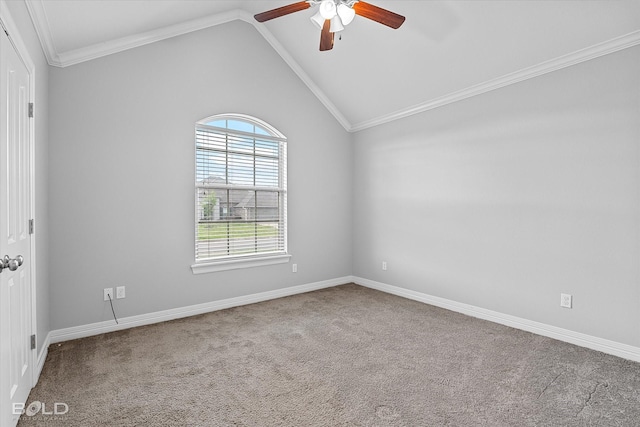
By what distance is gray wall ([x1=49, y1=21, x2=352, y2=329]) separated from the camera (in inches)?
117

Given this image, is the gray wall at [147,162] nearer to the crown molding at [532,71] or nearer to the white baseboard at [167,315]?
the white baseboard at [167,315]

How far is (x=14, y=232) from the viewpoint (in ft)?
6.10

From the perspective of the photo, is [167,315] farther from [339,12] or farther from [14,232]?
[339,12]

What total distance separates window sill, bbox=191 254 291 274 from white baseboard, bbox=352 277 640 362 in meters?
1.53

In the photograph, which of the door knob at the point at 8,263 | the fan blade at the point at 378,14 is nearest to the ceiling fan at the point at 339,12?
the fan blade at the point at 378,14

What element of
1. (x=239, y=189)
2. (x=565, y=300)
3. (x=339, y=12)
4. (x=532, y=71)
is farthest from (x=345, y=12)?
(x=565, y=300)

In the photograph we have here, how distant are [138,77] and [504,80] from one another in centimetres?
358

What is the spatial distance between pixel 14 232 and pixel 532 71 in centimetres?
408

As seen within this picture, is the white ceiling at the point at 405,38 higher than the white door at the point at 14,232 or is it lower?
higher

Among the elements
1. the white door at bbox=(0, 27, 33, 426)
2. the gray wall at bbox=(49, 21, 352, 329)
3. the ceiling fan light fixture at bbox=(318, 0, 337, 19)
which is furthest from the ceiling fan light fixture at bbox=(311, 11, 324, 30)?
the white door at bbox=(0, 27, 33, 426)

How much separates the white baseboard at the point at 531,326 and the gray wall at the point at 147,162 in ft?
5.26

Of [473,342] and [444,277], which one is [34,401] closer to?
[473,342]

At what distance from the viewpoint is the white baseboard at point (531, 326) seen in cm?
262

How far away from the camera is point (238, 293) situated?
13.1 ft
